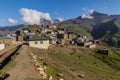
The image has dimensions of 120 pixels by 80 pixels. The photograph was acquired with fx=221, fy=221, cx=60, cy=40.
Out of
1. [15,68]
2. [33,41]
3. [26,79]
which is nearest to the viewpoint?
[26,79]

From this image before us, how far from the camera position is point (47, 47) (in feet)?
275

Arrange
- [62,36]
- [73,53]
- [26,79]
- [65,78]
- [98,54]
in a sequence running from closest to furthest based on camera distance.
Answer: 1. [26,79]
2. [65,78]
3. [73,53]
4. [98,54]
5. [62,36]

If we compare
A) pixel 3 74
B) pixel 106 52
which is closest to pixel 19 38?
pixel 106 52

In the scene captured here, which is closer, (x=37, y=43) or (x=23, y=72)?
(x=23, y=72)

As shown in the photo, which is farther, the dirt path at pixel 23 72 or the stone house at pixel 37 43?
the stone house at pixel 37 43

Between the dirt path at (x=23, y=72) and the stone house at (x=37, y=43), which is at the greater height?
the stone house at (x=37, y=43)

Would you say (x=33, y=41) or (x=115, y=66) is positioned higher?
(x=33, y=41)

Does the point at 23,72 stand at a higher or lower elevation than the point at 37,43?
lower

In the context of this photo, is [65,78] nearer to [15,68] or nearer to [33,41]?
[15,68]

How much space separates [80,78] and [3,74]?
60.8 feet

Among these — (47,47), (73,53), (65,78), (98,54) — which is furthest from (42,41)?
(65,78)

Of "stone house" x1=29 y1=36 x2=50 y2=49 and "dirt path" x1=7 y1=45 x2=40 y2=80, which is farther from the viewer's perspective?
"stone house" x1=29 y1=36 x2=50 y2=49

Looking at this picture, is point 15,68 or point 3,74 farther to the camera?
point 15,68

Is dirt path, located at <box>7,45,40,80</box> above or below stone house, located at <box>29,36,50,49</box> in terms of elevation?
below
